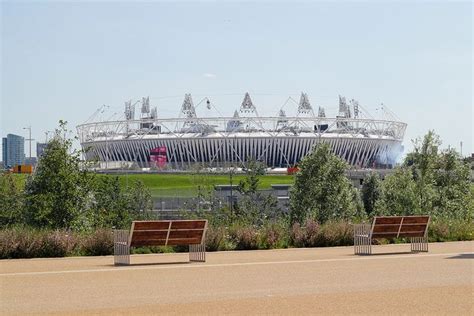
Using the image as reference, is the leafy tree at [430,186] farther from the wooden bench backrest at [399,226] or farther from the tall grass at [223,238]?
the wooden bench backrest at [399,226]

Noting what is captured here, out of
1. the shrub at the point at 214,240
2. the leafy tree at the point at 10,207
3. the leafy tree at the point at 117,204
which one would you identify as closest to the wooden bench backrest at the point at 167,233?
the shrub at the point at 214,240

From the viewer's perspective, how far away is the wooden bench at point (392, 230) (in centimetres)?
1800

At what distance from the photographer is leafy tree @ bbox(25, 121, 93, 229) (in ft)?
71.8

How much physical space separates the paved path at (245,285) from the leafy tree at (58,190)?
19.4 feet

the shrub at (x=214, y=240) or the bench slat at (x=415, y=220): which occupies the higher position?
the bench slat at (x=415, y=220)

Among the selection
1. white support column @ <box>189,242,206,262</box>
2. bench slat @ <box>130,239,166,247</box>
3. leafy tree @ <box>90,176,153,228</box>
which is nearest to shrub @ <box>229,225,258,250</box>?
white support column @ <box>189,242,206,262</box>

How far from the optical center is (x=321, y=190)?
2775cm

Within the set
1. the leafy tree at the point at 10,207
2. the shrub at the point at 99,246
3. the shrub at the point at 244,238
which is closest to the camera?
the shrub at the point at 99,246

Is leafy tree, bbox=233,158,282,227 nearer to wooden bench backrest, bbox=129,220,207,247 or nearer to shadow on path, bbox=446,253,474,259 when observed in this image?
wooden bench backrest, bbox=129,220,207,247

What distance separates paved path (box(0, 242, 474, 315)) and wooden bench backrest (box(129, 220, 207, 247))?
370mm

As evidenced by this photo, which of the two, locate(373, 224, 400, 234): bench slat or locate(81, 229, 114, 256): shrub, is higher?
locate(373, 224, 400, 234): bench slat

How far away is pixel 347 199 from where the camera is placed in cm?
2755

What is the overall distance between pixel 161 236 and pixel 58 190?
7417 mm

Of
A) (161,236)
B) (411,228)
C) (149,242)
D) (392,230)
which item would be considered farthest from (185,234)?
(411,228)
